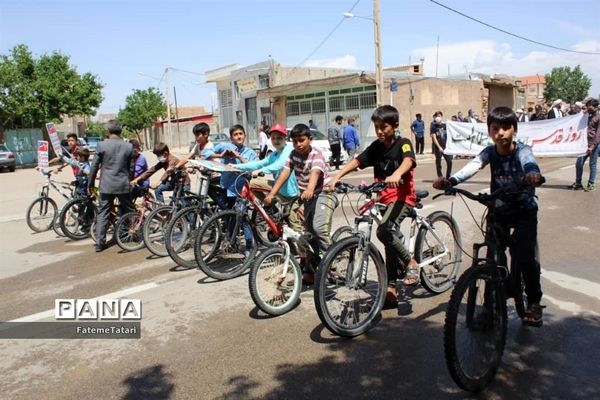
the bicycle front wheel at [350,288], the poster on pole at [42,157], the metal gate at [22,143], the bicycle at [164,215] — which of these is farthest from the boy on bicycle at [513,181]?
the metal gate at [22,143]

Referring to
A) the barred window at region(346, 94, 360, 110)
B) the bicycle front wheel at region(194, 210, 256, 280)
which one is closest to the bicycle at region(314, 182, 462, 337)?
the bicycle front wheel at region(194, 210, 256, 280)

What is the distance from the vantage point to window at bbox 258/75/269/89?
34312 mm

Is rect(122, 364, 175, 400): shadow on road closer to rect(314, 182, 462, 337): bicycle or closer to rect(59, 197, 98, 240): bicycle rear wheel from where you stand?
rect(314, 182, 462, 337): bicycle

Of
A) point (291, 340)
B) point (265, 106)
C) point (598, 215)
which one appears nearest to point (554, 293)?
point (291, 340)

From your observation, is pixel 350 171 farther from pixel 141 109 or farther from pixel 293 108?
pixel 141 109

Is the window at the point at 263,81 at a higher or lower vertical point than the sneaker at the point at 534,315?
higher

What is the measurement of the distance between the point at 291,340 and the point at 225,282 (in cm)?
186

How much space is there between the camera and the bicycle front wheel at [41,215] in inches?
388

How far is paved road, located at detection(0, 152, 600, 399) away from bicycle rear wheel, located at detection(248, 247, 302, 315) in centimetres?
13

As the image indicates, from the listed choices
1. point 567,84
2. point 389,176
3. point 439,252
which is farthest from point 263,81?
point 567,84

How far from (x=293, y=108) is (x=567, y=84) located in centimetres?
7239

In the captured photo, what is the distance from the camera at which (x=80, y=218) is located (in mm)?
8938

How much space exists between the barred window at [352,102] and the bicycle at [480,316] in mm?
23411

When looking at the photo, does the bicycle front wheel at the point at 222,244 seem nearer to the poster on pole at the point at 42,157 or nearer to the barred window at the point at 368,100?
the poster on pole at the point at 42,157
